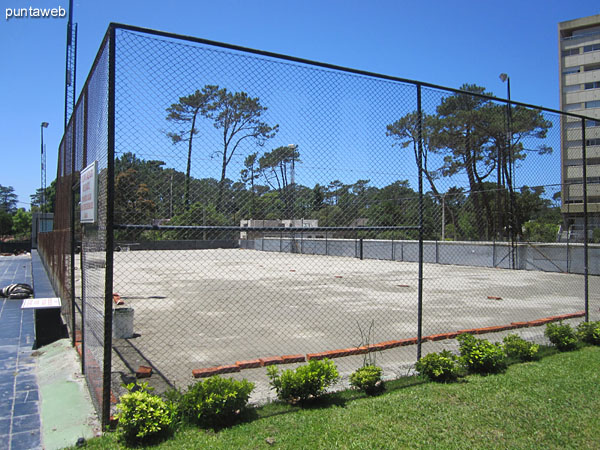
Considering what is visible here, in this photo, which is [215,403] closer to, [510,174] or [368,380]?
[368,380]

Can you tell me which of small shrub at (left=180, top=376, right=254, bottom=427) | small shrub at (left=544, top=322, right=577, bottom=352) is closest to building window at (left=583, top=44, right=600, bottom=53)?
small shrub at (left=544, top=322, right=577, bottom=352)

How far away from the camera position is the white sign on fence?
135 inches

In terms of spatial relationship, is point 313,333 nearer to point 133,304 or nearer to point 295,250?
point 133,304

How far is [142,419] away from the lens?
2838mm

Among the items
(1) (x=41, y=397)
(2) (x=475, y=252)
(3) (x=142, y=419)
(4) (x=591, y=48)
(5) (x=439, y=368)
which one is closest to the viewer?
(3) (x=142, y=419)

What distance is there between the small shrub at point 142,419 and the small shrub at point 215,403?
19cm

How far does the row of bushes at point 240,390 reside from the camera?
9.43 feet

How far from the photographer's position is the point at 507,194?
13688mm

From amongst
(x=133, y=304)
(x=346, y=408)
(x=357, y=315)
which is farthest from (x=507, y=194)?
(x=346, y=408)

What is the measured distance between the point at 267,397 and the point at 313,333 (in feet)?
9.46

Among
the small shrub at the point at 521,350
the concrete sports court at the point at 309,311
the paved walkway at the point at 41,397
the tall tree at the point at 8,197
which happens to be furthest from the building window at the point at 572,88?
the tall tree at the point at 8,197

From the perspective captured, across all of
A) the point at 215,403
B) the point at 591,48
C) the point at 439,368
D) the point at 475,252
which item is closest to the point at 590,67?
the point at 591,48

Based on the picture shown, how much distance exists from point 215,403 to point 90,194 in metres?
1.97

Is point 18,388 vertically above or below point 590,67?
below
